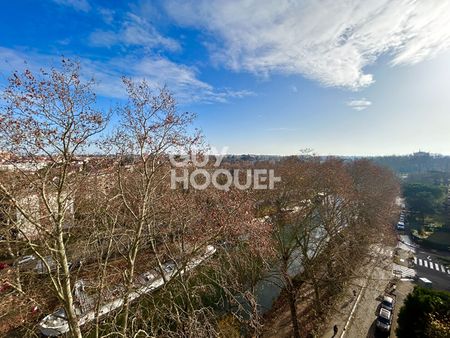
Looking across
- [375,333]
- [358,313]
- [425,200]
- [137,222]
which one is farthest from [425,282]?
[425,200]

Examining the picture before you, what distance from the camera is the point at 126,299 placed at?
19.4 ft

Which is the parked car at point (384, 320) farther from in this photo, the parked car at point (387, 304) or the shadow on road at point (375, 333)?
the parked car at point (387, 304)

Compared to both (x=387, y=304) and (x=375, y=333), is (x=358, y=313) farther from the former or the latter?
(x=387, y=304)

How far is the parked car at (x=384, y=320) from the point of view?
12.3 m

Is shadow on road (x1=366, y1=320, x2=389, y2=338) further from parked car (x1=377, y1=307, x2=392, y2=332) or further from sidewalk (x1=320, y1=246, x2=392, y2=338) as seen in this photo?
parked car (x1=377, y1=307, x2=392, y2=332)

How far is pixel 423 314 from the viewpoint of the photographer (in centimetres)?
1048

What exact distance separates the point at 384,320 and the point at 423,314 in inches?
99.2

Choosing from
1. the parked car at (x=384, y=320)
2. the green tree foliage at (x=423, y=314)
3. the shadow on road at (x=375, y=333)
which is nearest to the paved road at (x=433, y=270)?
the parked car at (x=384, y=320)

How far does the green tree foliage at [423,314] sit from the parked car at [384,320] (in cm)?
103

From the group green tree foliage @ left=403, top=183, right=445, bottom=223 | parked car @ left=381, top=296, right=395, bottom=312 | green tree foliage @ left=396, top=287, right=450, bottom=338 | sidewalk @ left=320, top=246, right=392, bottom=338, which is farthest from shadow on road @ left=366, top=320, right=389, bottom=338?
green tree foliage @ left=403, top=183, right=445, bottom=223

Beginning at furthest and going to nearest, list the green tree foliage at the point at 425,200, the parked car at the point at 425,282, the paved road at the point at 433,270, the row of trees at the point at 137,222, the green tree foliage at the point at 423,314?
the green tree foliage at the point at 425,200, the paved road at the point at 433,270, the parked car at the point at 425,282, the green tree foliage at the point at 423,314, the row of trees at the point at 137,222

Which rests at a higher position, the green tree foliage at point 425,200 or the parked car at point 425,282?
the green tree foliage at point 425,200

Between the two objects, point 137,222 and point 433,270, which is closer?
point 137,222

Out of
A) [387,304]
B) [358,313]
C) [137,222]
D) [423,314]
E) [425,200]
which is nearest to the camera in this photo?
[137,222]
